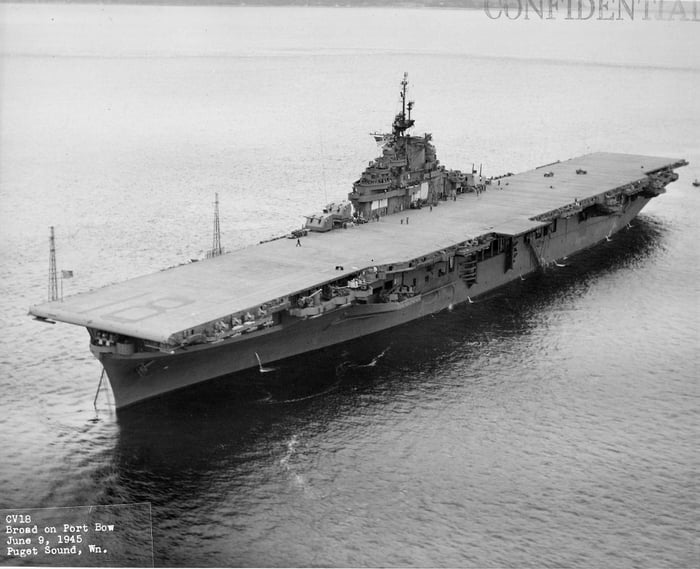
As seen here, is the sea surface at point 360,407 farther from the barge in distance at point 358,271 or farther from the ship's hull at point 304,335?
the barge in distance at point 358,271

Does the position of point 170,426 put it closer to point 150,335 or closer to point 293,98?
point 150,335

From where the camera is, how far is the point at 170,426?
2678 centimetres

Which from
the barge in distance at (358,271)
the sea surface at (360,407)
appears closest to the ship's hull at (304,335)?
the barge in distance at (358,271)

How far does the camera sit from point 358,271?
32250mm

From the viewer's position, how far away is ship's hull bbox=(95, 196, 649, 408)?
27.6m

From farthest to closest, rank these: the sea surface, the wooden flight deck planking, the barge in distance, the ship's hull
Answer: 1. the ship's hull
2. the barge in distance
3. the wooden flight deck planking
4. the sea surface

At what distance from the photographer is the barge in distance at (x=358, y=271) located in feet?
89.7

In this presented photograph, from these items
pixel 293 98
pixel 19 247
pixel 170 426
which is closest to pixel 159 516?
pixel 170 426

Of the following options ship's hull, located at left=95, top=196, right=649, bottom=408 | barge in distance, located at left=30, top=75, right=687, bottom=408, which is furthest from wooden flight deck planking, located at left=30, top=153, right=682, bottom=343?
ship's hull, located at left=95, top=196, right=649, bottom=408

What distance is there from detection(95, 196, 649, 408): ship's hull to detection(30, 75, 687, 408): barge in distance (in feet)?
0.16

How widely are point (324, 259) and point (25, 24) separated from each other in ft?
609

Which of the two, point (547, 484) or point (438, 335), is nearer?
point (547, 484)

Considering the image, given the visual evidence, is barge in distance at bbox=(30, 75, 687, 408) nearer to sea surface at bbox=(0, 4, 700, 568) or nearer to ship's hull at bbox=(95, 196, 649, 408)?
ship's hull at bbox=(95, 196, 649, 408)

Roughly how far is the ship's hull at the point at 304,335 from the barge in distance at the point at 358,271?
5 centimetres
